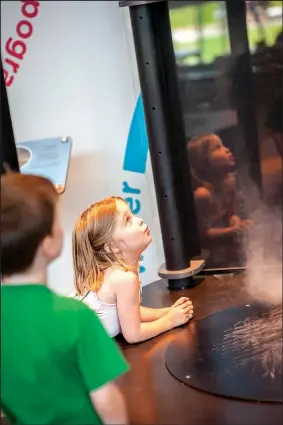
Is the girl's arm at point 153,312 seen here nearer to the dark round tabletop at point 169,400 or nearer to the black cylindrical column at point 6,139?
the dark round tabletop at point 169,400

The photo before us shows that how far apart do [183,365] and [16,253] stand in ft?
1.40

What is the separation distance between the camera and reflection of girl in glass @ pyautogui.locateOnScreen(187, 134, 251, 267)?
1592mm

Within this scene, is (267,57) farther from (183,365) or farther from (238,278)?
(183,365)

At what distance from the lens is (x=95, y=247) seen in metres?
1.16

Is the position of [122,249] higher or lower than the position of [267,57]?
lower

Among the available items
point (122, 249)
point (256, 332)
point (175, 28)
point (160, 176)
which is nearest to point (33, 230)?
point (122, 249)

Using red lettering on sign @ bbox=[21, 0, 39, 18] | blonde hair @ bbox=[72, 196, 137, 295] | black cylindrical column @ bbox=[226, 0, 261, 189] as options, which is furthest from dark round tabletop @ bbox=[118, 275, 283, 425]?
red lettering on sign @ bbox=[21, 0, 39, 18]

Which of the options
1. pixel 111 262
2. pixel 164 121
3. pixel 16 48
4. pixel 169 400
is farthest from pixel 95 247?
pixel 16 48

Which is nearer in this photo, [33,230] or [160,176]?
[33,230]

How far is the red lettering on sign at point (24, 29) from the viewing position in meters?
1.42

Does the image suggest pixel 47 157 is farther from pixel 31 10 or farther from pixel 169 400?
pixel 169 400

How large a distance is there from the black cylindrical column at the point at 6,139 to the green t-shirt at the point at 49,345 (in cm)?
67

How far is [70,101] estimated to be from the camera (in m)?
1.62

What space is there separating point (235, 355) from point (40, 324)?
0.42m
